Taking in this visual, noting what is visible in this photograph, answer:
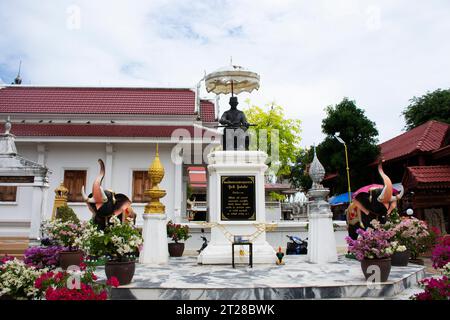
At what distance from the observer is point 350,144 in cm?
2589

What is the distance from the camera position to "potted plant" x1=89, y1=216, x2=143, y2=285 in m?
5.55

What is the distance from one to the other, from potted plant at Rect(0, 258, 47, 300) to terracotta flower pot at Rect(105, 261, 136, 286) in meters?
1.58

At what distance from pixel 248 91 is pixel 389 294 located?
256 inches

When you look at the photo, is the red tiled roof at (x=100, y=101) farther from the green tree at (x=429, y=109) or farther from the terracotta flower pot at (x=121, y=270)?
the green tree at (x=429, y=109)

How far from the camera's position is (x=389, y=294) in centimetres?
550

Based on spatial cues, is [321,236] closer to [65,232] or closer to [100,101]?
[65,232]

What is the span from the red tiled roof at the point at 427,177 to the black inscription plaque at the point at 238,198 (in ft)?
27.5

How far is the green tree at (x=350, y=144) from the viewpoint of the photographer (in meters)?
25.4

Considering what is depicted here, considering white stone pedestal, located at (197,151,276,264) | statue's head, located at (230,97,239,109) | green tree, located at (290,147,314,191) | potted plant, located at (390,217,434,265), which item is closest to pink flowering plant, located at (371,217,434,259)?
potted plant, located at (390,217,434,265)

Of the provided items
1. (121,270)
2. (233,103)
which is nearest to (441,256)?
(121,270)

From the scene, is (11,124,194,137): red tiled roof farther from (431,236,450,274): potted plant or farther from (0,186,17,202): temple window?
(431,236,450,274): potted plant
